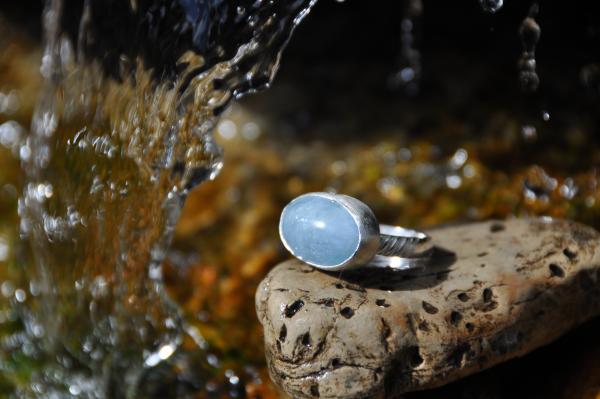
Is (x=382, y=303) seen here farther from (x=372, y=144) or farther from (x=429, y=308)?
(x=372, y=144)

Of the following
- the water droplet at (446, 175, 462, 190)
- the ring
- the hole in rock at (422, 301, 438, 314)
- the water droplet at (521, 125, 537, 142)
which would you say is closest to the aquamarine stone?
the ring

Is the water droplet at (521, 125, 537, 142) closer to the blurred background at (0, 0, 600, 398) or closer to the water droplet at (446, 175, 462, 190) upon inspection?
the blurred background at (0, 0, 600, 398)

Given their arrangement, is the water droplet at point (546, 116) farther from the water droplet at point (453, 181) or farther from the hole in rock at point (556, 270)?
the hole in rock at point (556, 270)

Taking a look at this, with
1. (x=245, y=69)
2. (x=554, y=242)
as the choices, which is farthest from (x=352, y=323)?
(x=245, y=69)

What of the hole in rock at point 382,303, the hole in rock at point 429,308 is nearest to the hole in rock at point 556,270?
the hole in rock at point 429,308

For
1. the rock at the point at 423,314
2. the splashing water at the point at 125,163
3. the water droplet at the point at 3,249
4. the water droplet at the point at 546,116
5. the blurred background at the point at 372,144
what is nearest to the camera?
the rock at the point at 423,314

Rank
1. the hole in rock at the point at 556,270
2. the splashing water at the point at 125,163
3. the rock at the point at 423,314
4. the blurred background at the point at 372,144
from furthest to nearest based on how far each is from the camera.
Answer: the blurred background at the point at 372,144 < the splashing water at the point at 125,163 < the hole in rock at the point at 556,270 < the rock at the point at 423,314

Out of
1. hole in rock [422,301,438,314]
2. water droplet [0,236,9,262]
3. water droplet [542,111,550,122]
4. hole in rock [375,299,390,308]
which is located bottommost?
water droplet [0,236,9,262]
